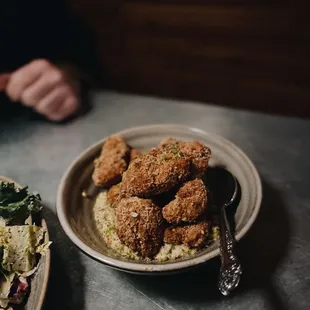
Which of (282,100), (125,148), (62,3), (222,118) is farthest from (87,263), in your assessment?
(282,100)

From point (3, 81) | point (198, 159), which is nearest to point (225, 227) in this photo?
point (198, 159)

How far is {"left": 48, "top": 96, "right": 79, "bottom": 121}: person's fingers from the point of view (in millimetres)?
1401

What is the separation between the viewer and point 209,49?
8.21 feet

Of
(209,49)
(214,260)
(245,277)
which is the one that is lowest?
(209,49)

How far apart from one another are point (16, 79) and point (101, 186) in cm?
65

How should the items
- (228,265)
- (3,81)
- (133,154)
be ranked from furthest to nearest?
(3,81)
(133,154)
(228,265)

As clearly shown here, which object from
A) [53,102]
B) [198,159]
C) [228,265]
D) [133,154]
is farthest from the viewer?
[53,102]

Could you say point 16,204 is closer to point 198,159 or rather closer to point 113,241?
point 113,241

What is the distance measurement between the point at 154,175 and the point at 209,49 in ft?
5.97

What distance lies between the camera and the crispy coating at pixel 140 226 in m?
0.82

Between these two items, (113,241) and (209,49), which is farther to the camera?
(209,49)

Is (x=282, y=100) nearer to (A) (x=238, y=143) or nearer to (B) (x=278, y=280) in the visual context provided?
(A) (x=238, y=143)

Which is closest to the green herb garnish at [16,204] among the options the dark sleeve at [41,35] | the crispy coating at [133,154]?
the crispy coating at [133,154]

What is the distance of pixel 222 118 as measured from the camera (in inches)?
52.9
